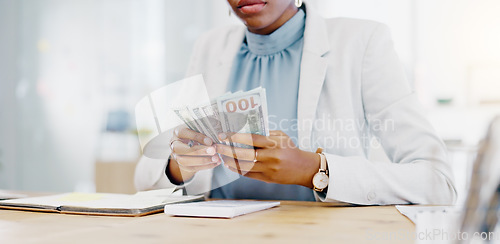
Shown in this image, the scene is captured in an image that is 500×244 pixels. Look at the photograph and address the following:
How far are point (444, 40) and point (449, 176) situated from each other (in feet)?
11.1

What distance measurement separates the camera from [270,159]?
3.43 feet

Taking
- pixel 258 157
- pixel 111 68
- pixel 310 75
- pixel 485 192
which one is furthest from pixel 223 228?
pixel 111 68

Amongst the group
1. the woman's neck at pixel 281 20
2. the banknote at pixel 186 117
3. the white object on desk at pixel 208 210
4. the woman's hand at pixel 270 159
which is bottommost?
the white object on desk at pixel 208 210

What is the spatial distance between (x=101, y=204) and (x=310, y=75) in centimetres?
71

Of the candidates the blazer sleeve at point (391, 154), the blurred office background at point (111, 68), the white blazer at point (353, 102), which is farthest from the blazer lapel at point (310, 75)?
the blurred office background at point (111, 68)

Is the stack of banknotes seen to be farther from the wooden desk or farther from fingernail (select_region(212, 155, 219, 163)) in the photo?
the wooden desk

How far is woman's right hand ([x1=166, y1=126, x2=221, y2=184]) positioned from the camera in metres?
1.08

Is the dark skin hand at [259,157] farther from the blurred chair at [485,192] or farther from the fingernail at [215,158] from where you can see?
the blurred chair at [485,192]

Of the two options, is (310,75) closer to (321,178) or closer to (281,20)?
(281,20)

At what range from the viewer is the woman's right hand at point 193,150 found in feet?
3.54

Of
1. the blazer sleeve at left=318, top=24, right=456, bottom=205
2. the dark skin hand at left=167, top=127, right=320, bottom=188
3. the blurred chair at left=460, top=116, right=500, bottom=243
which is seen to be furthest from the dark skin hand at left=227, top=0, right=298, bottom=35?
the blurred chair at left=460, top=116, right=500, bottom=243

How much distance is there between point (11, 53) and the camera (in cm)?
404

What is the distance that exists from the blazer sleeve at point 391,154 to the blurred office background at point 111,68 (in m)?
2.75

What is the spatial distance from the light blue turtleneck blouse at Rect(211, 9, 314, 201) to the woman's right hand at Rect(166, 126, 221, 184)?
0.96 ft
